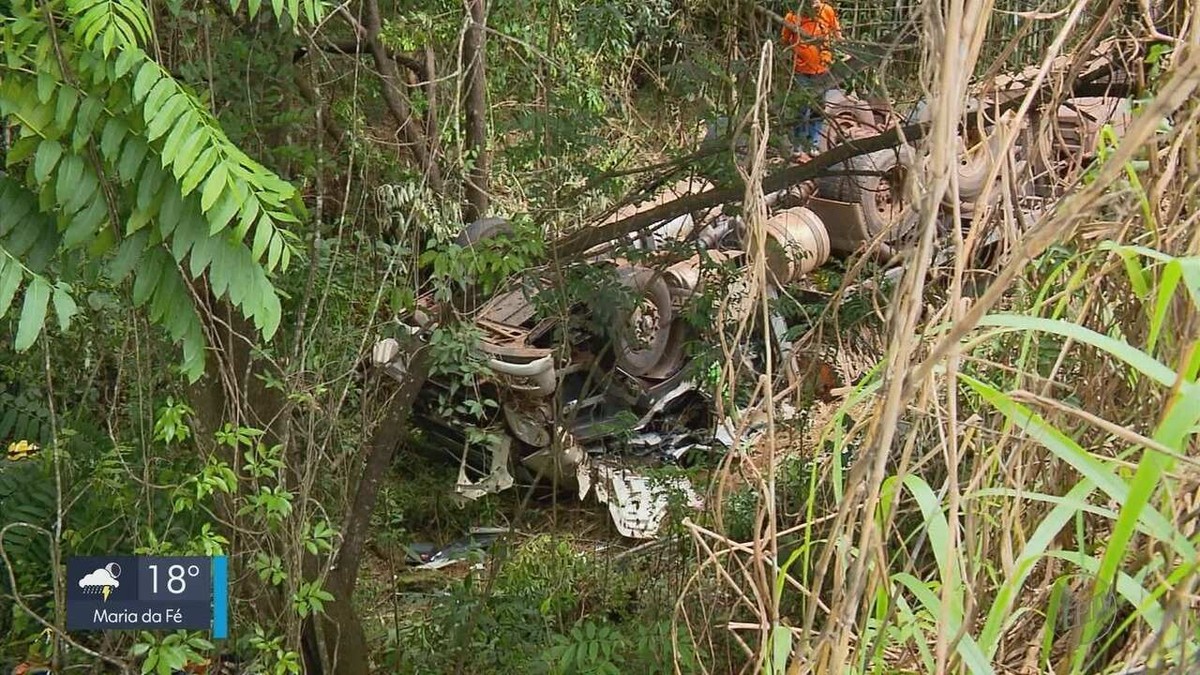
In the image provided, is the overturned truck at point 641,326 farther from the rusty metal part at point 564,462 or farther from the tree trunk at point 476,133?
the tree trunk at point 476,133

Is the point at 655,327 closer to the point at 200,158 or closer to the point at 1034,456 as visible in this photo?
the point at 200,158

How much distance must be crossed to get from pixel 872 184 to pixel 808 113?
1.16 m

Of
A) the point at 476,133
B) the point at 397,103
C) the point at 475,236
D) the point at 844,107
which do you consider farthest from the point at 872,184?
the point at 397,103

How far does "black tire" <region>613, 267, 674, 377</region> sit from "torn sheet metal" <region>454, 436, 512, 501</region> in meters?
0.73

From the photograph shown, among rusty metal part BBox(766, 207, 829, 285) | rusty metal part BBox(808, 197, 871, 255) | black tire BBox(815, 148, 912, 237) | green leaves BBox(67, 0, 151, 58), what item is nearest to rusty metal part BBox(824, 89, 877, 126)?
black tire BBox(815, 148, 912, 237)

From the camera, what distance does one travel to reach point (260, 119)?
3.74 meters

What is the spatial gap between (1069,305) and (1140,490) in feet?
2.68

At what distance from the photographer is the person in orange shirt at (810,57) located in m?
4.05

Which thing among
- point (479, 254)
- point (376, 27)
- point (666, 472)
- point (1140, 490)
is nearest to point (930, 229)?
point (1140, 490)

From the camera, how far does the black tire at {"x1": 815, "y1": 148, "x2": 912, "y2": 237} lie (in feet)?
14.5

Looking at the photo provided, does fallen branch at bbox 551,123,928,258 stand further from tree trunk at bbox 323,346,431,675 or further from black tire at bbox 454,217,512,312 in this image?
tree trunk at bbox 323,346,431,675

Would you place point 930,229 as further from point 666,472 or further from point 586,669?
point 666,472
